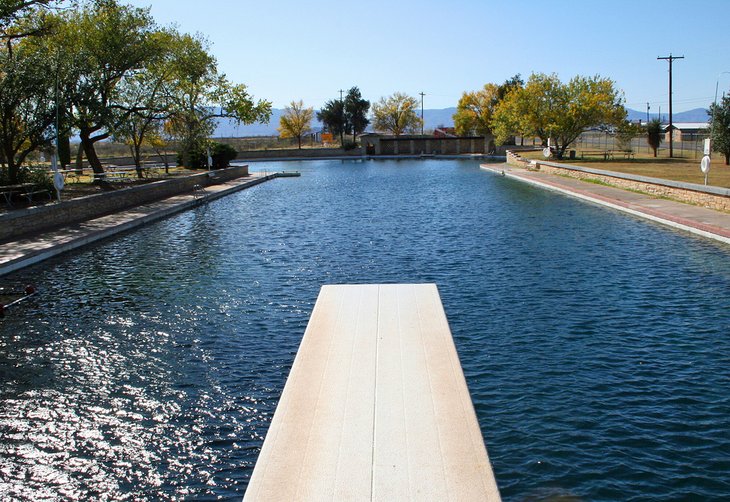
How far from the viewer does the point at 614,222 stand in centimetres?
2183

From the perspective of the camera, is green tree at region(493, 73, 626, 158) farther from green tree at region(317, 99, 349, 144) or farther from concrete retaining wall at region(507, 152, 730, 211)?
green tree at region(317, 99, 349, 144)

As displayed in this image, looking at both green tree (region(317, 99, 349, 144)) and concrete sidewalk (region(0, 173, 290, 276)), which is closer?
concrete sidewalk (region(0, 173, 290, 276))

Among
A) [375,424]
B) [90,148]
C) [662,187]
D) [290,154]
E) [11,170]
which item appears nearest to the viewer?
[375,424]

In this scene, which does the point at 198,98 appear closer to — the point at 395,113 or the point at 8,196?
the point at 8,196

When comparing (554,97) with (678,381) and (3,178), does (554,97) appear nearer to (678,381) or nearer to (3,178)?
(3,178)

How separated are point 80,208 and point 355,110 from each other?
81.9 m

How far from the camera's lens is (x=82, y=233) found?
2000cm

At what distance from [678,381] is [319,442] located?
16.7 feet

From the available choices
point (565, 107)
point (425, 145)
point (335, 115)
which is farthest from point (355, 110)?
point (565, 107)

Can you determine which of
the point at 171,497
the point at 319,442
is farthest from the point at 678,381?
the point at 171,497

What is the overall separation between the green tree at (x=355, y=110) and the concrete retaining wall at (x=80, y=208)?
67.8m

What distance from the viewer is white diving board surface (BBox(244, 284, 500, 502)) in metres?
5.23

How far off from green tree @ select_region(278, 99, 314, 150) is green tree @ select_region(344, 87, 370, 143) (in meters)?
6.62

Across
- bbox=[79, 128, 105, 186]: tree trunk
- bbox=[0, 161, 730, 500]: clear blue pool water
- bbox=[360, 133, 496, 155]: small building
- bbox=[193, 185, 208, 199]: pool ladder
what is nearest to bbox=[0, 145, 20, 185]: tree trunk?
bbox=[79, 128, 105, 186]: tree trunk
